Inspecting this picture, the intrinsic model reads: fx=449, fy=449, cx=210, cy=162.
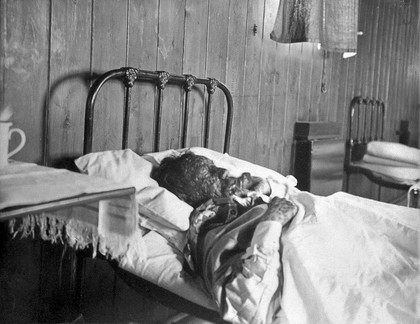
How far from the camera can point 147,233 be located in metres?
1.35

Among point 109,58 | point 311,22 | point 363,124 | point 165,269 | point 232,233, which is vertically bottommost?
point 165,269

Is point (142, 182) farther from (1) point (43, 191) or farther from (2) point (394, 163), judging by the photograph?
(2) point (394, 163)

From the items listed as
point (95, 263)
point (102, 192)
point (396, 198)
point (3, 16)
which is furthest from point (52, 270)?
point (396, 198)

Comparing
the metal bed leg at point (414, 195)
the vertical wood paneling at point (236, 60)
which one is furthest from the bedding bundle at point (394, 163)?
the vertical wood paneling at point (236, 60)

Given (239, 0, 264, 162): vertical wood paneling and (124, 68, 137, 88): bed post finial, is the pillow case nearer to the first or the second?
(124, 68, 137, 88): bed post finial

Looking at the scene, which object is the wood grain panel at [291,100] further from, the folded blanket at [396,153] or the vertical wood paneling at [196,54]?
the folded blanket at [396,153]

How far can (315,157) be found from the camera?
2.79 meters

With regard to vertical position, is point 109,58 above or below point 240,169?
above

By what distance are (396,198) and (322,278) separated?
3597 millimetres

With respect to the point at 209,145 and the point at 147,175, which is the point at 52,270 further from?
the point at 209,145

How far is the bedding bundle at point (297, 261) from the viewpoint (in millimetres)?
1068

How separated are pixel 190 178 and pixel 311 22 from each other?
1.29 metres

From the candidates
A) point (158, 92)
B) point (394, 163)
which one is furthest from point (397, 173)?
point (158, 92)

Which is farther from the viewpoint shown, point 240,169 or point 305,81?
point 305,81
